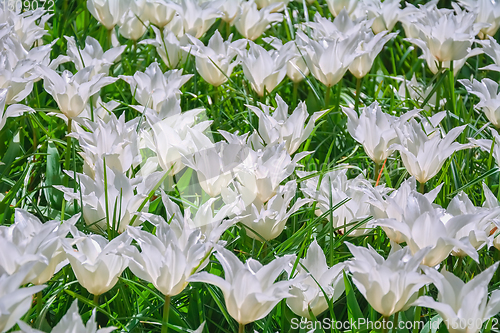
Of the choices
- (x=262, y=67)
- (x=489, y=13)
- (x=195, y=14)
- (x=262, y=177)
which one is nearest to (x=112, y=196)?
(x=262, y=177)

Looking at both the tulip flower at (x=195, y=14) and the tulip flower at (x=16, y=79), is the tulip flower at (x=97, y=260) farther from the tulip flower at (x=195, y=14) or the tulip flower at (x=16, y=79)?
the tulip flower at (x=195, y=14)

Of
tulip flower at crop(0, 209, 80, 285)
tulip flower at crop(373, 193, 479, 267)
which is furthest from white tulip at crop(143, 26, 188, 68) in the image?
tulip flower at crop(373, 193, 479, 267)

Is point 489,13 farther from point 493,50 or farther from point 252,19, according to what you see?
point 252,19

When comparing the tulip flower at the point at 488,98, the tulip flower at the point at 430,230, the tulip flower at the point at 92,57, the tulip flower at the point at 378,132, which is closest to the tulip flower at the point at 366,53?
the tulip flower at the point at 488,98

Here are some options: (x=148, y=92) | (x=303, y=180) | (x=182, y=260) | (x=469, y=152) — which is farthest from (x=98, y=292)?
(x=469, y=152)

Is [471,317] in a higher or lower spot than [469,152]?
higher

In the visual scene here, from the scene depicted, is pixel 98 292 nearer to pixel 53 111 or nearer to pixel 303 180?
pixel 303 180
